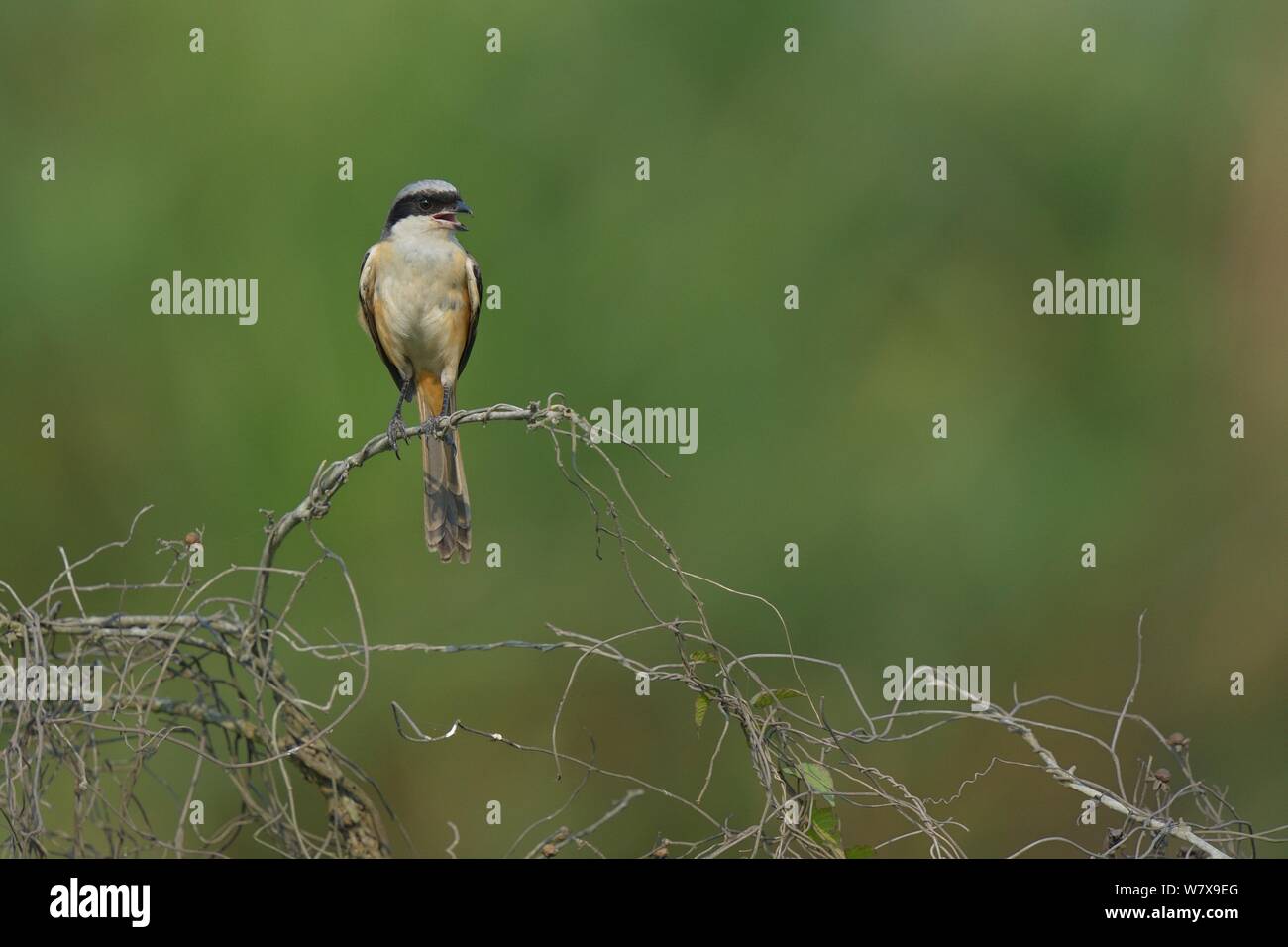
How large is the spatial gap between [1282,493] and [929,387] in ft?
6.03

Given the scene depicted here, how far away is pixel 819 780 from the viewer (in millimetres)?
2635

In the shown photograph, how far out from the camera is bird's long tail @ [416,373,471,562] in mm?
4891

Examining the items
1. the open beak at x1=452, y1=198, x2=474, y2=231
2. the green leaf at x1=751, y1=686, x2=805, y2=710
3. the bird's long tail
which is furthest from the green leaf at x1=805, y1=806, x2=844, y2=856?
the open beak at x1=452, y1=198, x2=474, y2=231

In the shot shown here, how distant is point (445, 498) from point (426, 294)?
32.1 inches

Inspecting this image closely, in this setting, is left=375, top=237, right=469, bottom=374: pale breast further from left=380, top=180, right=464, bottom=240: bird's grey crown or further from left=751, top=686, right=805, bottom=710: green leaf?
left=751, top=686, right=805, bottom=710: green leaf

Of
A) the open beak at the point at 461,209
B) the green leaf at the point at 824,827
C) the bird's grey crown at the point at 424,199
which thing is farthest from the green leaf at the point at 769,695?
the bird's grey crown at the point at 424,199

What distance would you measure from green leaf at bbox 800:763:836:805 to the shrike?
98.3 inches

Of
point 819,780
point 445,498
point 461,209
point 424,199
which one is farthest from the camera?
point 424,199

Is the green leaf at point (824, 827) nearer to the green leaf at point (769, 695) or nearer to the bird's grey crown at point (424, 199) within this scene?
the green leaf at point (769, 695)

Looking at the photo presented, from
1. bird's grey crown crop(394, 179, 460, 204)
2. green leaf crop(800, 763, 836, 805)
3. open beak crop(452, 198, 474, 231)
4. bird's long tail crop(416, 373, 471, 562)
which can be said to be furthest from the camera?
bird's grey crown crop(394, 179, 460, 204)

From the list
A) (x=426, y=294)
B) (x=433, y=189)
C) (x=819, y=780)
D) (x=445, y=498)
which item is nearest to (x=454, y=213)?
(x=433, y=189)

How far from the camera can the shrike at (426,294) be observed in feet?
17.0

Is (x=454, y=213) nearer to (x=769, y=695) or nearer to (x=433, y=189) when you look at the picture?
(x=433, y=189)

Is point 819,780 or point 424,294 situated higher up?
point 424,294
